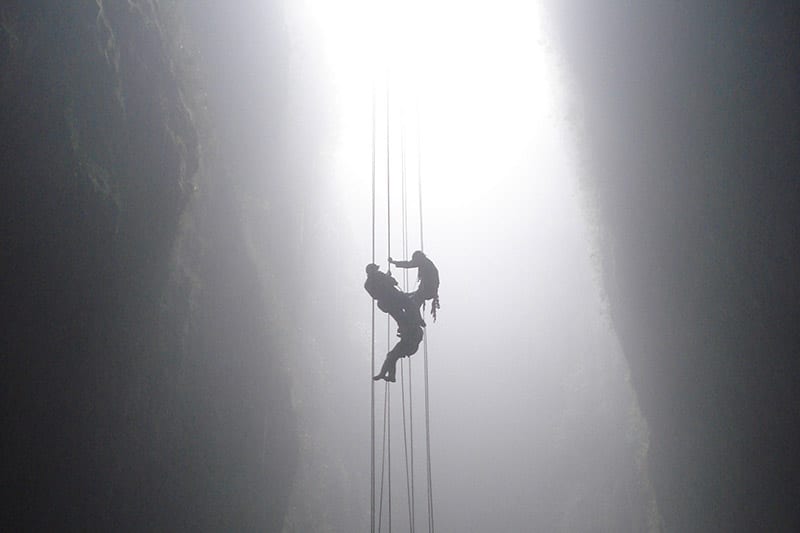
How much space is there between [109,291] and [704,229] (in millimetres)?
9519

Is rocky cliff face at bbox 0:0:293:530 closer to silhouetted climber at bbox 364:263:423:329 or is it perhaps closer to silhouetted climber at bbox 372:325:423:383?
silhouetted climber at bbox 364:263:423:329

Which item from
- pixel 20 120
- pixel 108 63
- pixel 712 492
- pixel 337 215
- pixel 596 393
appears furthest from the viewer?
pixel 596 393

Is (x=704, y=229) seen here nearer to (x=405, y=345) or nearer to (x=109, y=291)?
(x=405, y=345)

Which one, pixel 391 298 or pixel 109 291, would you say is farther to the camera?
pixel 109 291

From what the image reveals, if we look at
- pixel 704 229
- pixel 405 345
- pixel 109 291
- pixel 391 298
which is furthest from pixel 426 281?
pixel 109 291

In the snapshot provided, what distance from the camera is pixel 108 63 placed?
29.4 ft

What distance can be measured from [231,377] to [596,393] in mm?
27265

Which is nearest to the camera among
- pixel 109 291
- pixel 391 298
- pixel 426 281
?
pixel 391 298

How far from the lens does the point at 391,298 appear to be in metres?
7.79

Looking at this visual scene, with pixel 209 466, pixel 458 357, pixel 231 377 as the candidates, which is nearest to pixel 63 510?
pixel 209 466

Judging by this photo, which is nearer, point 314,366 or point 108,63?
point 108,63

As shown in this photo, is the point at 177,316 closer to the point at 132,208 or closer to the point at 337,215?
the point at 132,208

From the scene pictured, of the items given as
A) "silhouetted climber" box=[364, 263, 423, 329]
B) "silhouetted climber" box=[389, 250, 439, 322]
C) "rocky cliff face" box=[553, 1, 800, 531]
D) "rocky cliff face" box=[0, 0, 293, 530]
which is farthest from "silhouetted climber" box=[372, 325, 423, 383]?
"rocky cliff face" box=[553, 1, 800, 531]

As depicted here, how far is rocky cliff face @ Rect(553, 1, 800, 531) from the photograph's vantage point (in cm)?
698
